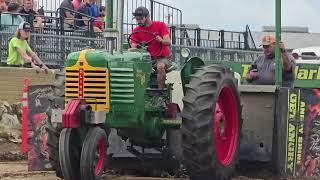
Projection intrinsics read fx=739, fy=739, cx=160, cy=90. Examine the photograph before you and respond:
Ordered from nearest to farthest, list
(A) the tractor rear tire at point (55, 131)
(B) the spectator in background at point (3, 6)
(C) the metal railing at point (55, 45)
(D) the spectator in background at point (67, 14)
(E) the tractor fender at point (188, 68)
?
1. (A) the tractor rear tire at point (55, 131)
2. (E) the tractor fender at point (188, 68)
3. (C) the metal railing at point (55, 45)
4. (B) the spectator in background at point (3, 6)
5. (D) the spectator in background at point (67, 14)

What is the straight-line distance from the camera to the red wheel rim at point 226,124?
816cm

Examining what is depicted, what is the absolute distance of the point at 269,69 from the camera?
9891 mm

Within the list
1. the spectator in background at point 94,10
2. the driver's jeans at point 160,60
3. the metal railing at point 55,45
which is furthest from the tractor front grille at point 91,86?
the spectator in background at point 94,10

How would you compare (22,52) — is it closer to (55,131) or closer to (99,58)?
(55,131)

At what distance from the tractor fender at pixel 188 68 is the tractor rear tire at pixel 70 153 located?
1630mm

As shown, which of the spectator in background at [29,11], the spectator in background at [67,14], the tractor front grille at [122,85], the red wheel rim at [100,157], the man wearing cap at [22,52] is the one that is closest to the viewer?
the red wheel rim at [100,157]

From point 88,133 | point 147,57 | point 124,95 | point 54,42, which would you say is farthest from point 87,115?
point 54,42

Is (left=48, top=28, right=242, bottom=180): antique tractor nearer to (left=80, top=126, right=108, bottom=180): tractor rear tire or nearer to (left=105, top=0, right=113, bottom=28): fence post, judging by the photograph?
(left=80, top=126, right=108, bottom=180): tractor rear tire

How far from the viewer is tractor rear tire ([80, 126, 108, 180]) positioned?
696cm

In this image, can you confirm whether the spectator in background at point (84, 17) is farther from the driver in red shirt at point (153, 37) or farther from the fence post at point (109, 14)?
the fence post at point (109, 14)

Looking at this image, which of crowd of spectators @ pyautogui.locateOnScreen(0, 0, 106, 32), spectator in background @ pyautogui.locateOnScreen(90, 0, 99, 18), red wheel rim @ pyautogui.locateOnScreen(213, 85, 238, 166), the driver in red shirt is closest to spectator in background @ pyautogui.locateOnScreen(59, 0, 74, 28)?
crowd of spectators @ pyautogui.locateOnScreen(0, 0, 106, 32)

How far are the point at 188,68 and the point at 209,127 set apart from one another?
1140mm

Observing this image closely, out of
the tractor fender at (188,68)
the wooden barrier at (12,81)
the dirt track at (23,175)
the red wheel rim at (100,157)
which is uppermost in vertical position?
the tractor fender at (188,68)

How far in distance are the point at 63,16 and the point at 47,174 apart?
7.09m
